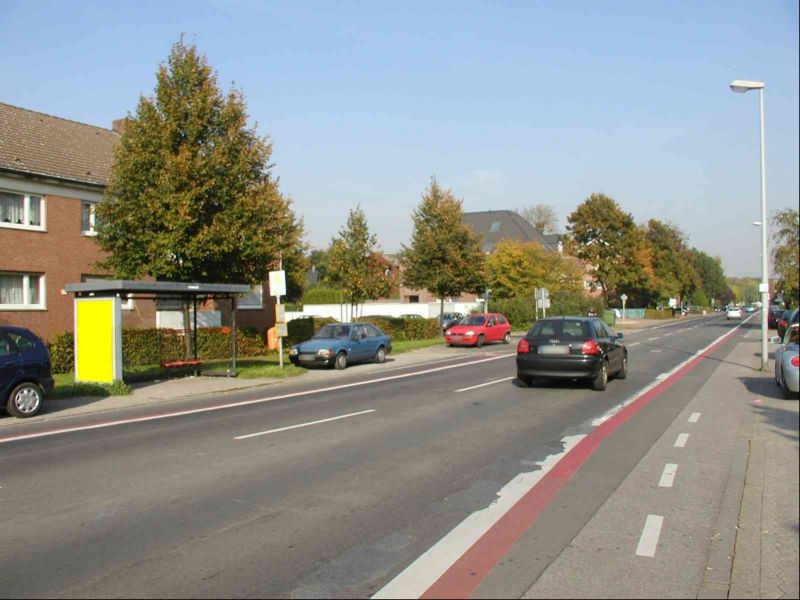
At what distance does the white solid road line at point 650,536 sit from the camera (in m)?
5.07

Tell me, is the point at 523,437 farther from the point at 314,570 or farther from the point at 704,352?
the point at 704,352

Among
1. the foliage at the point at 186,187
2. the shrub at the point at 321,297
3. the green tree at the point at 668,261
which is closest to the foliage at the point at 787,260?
the foliage at the point at 186,187

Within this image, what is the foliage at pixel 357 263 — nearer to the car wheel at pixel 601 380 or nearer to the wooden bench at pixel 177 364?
the wooden bench at pixel 177 364

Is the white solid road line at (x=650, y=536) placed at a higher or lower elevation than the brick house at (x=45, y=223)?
lower

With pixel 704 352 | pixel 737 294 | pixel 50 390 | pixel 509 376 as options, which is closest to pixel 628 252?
pixel 704 352

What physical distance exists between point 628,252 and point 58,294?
6481 centimetres

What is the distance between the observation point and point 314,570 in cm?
479

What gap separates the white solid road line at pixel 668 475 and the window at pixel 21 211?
22519mm

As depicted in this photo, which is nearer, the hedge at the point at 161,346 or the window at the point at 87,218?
the hedge at the point at 161,346

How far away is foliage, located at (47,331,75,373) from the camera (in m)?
20.7

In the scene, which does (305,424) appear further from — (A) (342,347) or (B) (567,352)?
(A) (342,347)

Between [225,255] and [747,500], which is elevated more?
[225,255]

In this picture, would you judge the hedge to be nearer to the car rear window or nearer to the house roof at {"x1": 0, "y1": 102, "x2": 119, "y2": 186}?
the house roof at {"x1": 0, "y1": 102, "x2": 119, "y2": 186}

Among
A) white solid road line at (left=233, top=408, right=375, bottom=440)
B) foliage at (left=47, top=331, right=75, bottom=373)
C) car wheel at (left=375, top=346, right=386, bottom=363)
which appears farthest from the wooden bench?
white solid road line at (left=233, top=408, right=375, bottom=440)
